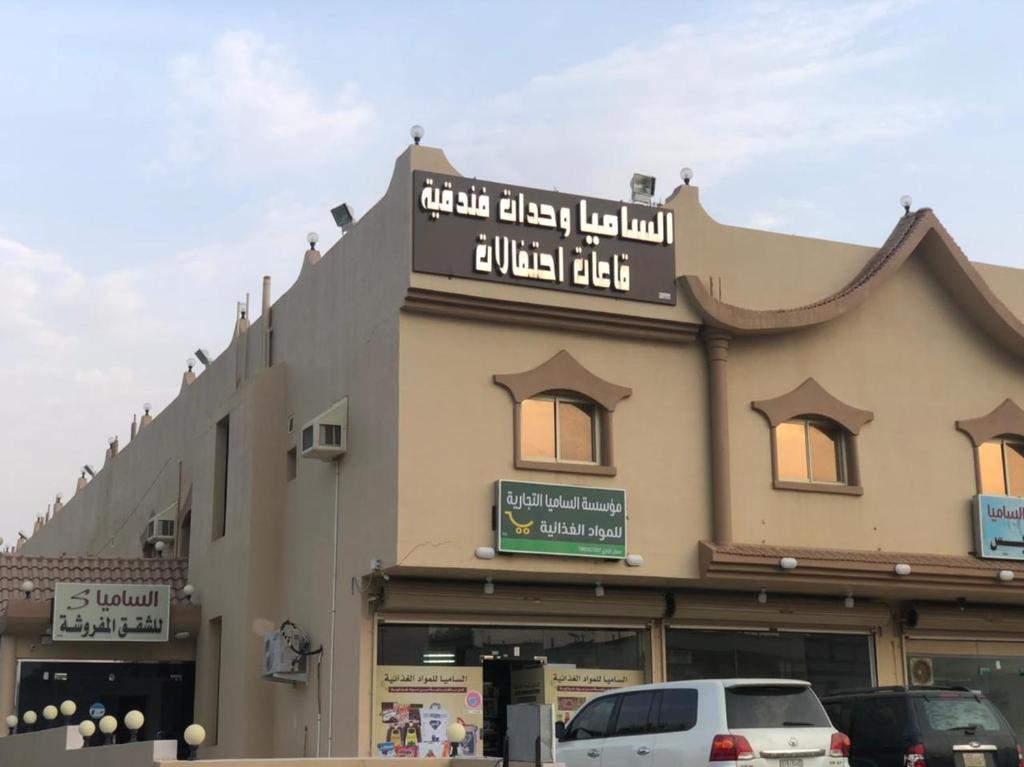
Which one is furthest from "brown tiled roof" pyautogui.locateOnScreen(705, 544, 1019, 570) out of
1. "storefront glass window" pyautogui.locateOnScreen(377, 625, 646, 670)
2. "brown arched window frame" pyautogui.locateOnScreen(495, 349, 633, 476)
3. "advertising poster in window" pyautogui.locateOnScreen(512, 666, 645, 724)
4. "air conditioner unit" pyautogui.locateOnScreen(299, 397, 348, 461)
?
"air conditioner unit" pyautogui.locateOnScreen(299, 397, 348, 461)

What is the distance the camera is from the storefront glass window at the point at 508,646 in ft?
67.7

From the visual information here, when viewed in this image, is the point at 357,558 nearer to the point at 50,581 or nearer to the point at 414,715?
the point at 414,715

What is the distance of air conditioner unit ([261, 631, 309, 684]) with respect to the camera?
21.6 meters

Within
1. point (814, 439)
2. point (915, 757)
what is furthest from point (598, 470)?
point (915, 757)

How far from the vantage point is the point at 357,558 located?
20500 millimetres

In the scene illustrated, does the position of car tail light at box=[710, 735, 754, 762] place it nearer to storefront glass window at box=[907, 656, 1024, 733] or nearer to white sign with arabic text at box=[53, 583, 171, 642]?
storefront glass window at box=[907, 656, 1024, 733]

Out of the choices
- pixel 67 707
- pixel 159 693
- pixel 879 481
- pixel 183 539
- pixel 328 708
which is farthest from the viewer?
pixel 183 539

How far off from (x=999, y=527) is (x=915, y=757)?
26.8 feet

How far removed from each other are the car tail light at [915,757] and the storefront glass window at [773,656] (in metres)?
6.43

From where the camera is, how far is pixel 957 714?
1634cm

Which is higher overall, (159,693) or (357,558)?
(357,558)

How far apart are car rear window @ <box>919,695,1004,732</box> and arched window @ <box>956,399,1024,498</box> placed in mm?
7382

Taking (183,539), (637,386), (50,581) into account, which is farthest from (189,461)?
(637,386)

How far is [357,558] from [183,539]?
11132mm
